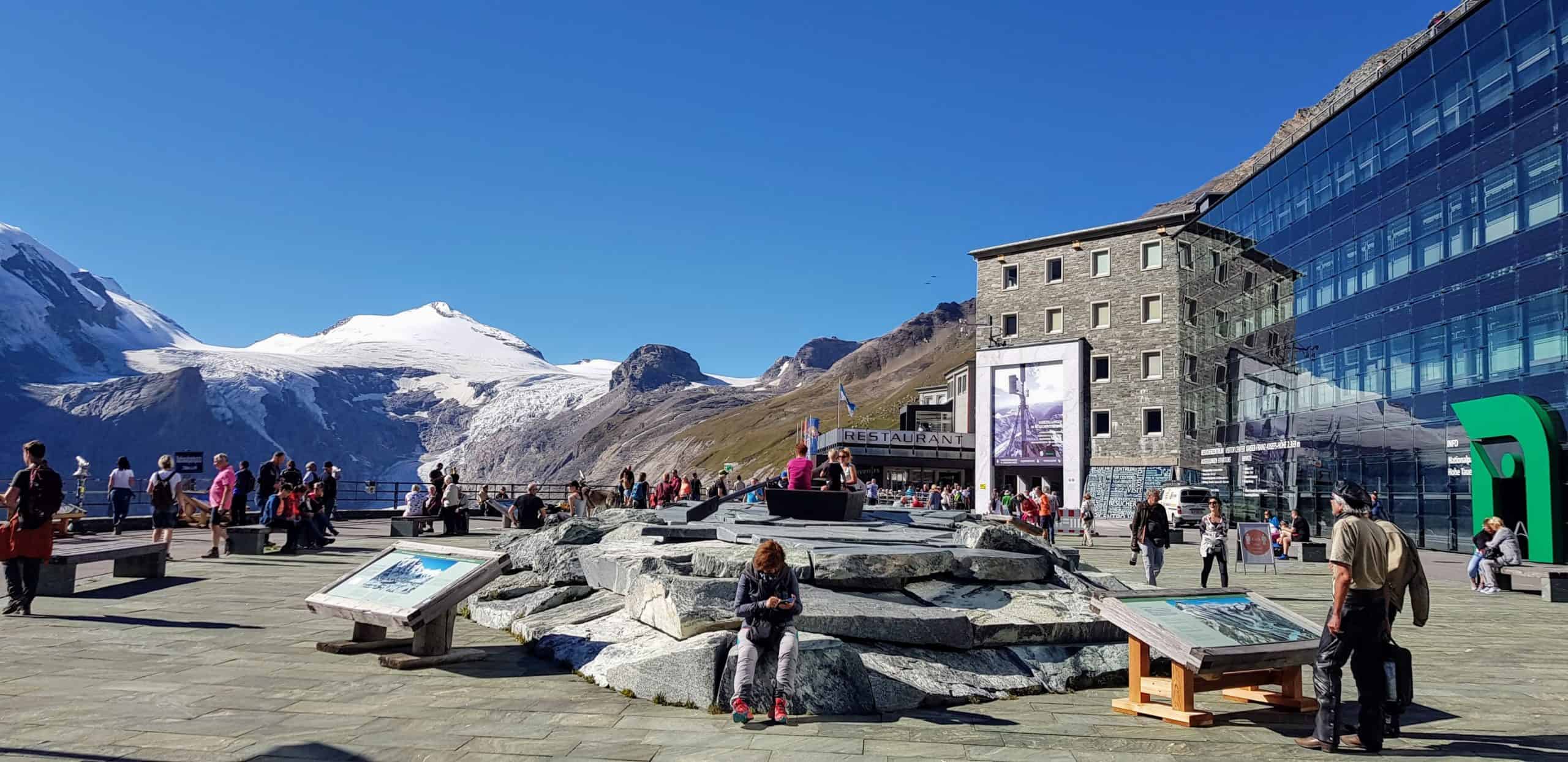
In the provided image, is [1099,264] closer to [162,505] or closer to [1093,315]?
[1093,315]

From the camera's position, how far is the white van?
4175cm

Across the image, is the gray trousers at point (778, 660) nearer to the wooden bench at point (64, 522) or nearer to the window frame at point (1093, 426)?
the wooden bench at point (64, 522)

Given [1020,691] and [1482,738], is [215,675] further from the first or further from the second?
[1482,738]

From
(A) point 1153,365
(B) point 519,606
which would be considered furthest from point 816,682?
(A) point 1153,365

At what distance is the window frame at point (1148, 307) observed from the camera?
163ft

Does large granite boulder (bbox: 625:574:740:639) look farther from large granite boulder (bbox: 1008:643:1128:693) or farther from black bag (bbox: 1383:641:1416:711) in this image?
black bag (bbox: 1383:641:1416:711)

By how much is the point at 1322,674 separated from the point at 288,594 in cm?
1182

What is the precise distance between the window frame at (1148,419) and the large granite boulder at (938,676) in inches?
1703

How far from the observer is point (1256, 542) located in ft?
69.6

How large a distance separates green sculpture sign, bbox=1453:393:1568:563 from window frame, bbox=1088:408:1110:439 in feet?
73.2

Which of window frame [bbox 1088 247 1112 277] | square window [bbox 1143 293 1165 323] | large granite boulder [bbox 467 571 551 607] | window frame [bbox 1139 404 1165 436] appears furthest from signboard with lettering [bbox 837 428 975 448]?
large granite boulder [bbox 467 571 551 607]

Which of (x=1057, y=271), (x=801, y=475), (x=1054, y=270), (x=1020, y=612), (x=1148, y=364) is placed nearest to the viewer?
(x=1020, y=612)

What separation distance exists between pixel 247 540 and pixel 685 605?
42.8 ft

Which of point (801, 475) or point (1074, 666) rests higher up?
point (801, 475)
